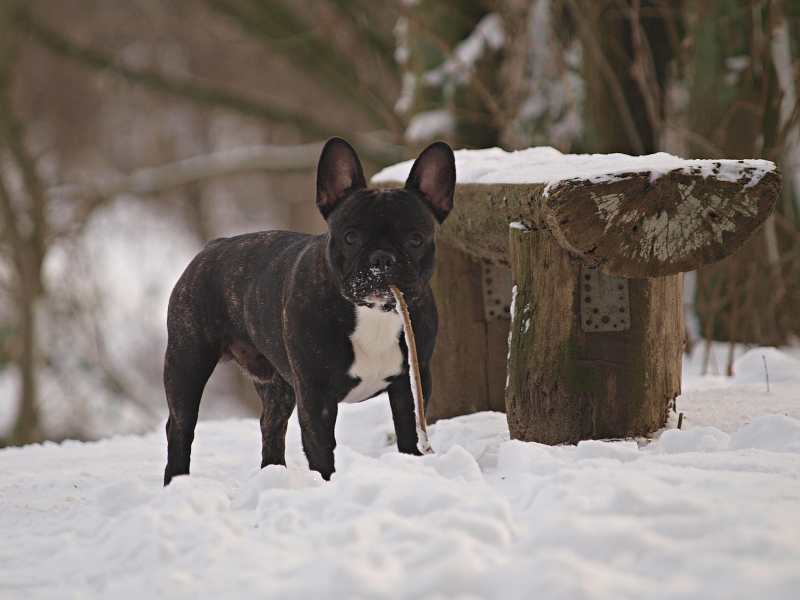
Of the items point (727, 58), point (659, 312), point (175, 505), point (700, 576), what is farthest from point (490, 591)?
point (727, 58)

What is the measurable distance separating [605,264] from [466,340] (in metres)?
1.68

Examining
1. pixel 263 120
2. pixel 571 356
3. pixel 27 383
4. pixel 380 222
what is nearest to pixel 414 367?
pixel 380 222

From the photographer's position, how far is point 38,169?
11188 millimetres

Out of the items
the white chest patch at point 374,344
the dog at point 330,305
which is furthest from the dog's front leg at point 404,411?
the white chest patch at point 374,344

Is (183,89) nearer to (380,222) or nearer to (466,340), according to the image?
(466,340)

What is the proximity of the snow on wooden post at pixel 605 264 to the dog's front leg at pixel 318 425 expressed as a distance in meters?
0.87

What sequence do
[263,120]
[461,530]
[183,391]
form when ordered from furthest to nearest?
1. [263,120]
2. [183,391]
3. [461,530]

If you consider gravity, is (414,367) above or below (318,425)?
above

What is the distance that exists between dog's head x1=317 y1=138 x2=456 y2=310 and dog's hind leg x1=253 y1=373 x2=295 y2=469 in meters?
1.03

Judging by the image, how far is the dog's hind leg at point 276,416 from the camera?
13.5 ft

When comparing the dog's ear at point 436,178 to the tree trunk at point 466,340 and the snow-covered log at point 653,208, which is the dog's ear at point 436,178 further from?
the tree trunk at point 466,340

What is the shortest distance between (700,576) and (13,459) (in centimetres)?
446

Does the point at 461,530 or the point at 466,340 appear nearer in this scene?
the point at 461,530

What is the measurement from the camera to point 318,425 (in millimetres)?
3293
